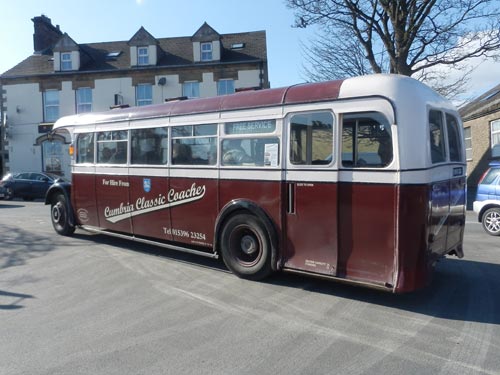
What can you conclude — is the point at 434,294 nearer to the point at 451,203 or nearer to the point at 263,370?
the point at 451,203

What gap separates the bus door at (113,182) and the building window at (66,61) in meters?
25.7

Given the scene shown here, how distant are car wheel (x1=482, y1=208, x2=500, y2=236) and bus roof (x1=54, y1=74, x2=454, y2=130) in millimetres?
5657

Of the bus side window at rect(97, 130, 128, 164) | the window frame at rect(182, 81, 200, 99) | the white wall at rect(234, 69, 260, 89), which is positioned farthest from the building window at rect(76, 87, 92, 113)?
the bus side window at rect(97, 130, 128, 164)

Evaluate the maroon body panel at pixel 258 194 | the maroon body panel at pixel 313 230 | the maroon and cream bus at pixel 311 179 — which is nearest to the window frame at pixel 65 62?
the maroon and cream bus at pixel 311 179

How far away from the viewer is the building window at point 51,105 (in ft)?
103

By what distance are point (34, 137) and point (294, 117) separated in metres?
30.4

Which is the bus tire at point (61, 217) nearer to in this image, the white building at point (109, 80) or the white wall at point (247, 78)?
the white building at point (109, 80)

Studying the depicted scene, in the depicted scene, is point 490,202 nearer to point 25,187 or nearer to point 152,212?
point 152,212

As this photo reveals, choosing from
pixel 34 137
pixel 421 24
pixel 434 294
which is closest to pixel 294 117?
pixel 434 294

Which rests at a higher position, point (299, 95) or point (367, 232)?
point (299, 95)

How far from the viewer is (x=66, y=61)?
3156cm

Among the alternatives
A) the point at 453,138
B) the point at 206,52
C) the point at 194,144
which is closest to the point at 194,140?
the point at 194,144

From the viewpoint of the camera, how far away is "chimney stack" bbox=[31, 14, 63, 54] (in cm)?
3469

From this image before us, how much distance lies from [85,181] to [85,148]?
2.32ft
